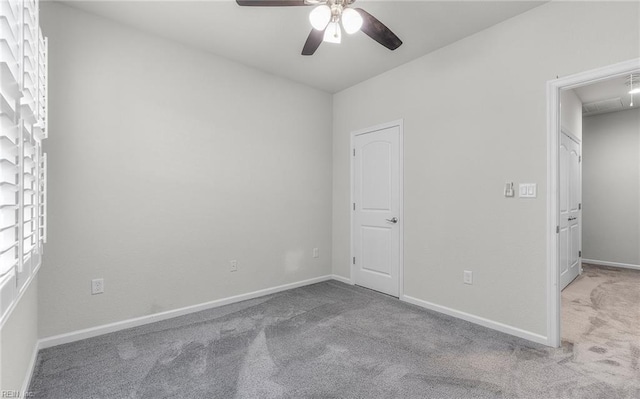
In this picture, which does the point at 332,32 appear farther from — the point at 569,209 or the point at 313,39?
the point at 569,209

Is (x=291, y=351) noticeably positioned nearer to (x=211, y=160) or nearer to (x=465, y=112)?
(x=211, y=160)

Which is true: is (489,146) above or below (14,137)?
above

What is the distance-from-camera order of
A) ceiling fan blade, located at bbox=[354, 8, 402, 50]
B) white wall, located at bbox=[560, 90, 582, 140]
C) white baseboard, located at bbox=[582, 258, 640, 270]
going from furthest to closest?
white baseboard, located at bbox=[582, 258, 640, 270] < white wall, located at bbox=[560, 90, 582, 140] < ceiling fan blade, located at bbox=[354, 8, 402, 50]

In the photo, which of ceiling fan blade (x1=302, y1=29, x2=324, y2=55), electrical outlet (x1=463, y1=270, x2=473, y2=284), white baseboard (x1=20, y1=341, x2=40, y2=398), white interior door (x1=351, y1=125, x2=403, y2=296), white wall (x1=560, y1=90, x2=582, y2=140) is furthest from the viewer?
white wall (x1=560, y1=90, x2=582, y2=140)

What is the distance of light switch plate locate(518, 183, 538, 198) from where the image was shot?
96.8 inches

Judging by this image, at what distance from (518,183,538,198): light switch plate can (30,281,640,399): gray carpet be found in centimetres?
118

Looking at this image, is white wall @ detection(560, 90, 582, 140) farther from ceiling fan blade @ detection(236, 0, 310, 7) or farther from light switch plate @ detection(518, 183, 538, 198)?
ceiling fan blade @ detection(236, 0, 310, 7)

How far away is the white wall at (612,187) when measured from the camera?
4758 mm

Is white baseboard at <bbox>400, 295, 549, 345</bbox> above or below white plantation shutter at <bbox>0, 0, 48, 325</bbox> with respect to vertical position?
below

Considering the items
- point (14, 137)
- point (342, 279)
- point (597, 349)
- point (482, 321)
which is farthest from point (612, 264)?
point (14, 137)

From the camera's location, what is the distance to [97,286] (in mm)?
2543

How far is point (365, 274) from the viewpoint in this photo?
388cm

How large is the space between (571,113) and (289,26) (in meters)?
3.83

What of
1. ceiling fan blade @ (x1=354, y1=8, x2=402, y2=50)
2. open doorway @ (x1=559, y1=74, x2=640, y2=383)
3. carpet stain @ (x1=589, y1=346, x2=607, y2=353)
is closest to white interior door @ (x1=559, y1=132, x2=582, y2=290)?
open doorway @ (x1=559, y1=74, x2=640, y2=383)
